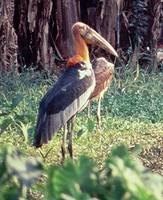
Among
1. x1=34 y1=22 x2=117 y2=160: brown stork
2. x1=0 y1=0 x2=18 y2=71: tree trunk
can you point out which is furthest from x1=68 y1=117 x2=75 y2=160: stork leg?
x1=0 y1=0 x2=18 y2=71: tree trunk

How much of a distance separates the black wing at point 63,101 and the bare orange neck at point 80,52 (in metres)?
0.13

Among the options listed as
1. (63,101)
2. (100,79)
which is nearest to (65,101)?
(63,101)

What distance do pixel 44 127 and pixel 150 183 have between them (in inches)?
196

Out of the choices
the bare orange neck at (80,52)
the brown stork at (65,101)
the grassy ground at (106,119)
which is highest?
the bare orange neck at (80,52)

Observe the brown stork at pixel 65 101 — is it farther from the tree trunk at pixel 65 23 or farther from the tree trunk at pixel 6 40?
the tree trunk at pixel 65 23

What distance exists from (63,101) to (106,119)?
1841 millimetres

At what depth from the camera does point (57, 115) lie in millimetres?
7051

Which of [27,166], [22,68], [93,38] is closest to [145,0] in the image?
[22,68]

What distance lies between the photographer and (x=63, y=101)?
23.6ft

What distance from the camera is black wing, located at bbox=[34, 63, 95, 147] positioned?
6.78 meters

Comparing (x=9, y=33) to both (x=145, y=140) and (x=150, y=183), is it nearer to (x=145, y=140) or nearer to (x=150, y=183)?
(x=145, y=140)

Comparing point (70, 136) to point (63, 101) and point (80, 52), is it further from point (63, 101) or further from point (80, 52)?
point (80, 52)

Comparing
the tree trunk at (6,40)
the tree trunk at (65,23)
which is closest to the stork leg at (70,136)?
the tree trunk at (6,40)

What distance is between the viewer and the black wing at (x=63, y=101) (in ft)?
22.2
